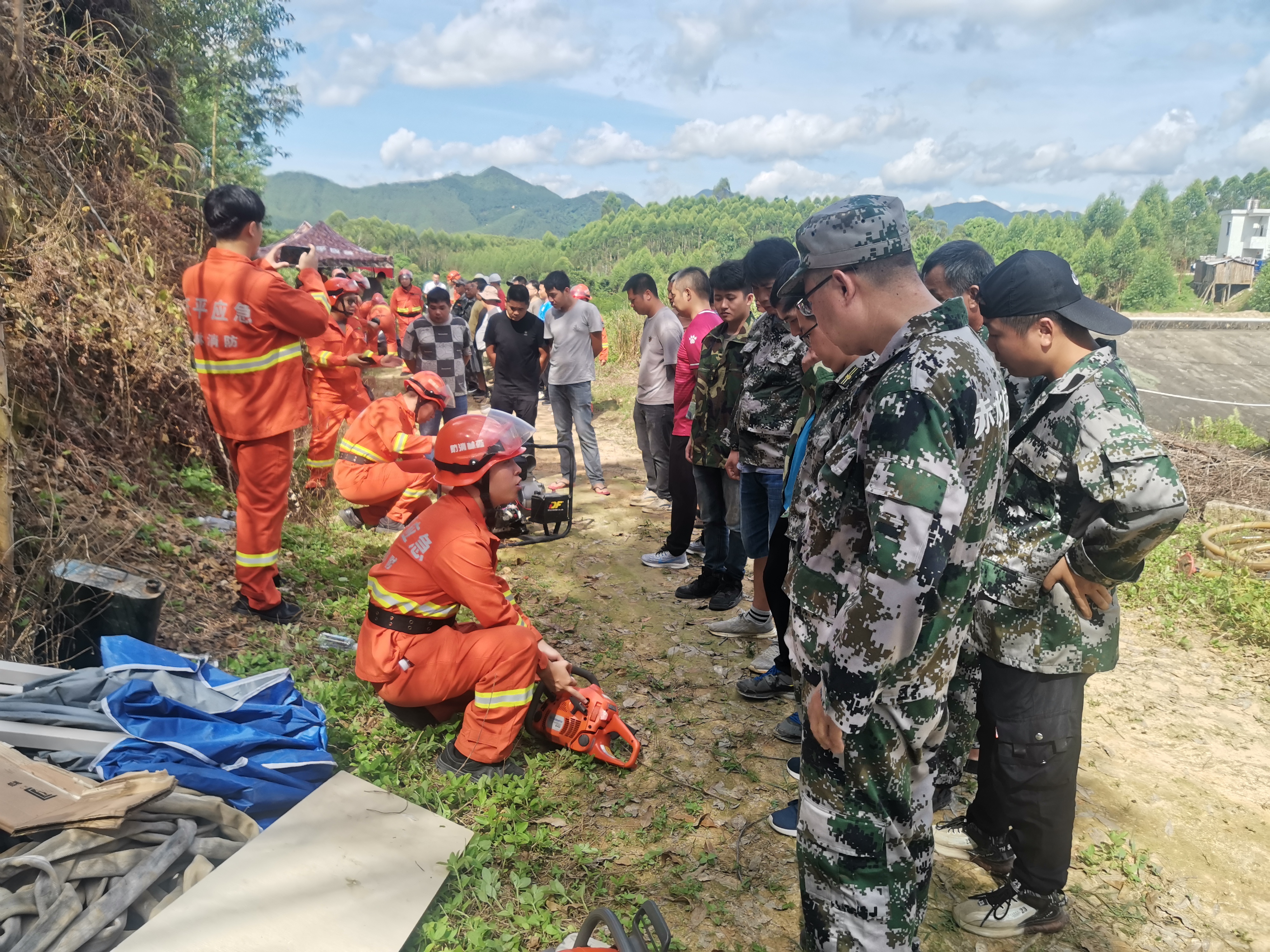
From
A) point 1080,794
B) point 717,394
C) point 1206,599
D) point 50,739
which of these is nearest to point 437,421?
point 717,394

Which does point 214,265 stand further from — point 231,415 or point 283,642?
point 283,642

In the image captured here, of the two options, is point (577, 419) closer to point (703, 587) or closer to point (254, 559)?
point (703, 587)

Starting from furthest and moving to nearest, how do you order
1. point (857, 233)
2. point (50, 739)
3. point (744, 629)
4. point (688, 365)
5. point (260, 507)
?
point (688, 365) < point (744, 629) < point (260, 507) < point (50, 739) < point (857, 233)

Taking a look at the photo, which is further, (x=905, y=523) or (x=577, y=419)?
(x=577, y=419)

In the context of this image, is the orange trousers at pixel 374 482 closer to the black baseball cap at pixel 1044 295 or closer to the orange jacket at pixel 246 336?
the orange jacket at pixel 246 336

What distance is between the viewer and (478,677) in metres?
3.20

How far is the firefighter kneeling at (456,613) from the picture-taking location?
124 inches

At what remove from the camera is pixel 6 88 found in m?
4.75

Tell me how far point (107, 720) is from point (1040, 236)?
200 ft

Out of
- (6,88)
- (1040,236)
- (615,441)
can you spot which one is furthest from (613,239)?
(6,88)

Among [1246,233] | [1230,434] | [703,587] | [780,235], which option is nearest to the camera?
[703,587]

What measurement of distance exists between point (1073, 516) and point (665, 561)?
392cm

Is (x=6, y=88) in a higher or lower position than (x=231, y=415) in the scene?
higher

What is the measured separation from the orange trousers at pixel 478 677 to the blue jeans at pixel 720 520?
206cm
